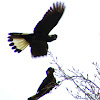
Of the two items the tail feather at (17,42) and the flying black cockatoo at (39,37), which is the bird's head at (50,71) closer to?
the flying black cockatoo at (39,37)

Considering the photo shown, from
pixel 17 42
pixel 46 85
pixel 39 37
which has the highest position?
pixel 17 42

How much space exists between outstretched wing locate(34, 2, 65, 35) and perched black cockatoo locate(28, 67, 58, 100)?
3.43ft

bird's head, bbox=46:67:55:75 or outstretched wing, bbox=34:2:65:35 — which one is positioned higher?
outstretched wing, bbox=34:2:65:35

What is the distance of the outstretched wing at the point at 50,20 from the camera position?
15.8ft

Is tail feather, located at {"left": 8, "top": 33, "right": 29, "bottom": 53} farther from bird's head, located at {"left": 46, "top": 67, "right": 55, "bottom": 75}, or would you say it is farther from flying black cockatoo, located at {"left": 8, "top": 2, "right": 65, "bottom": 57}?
bird's head, located at {"left": 46, "top": 67, "right": 55, "bottom": 75}

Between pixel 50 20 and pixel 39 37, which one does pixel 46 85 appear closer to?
pixel 39 37

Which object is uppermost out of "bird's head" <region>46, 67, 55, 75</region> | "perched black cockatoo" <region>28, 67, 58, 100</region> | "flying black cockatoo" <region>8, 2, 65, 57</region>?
"flying black cockatoo" <region>8, 2, 65, 57</region>

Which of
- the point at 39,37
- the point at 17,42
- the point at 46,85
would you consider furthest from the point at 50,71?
the point at 17,42

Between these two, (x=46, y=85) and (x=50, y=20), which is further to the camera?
(x=50, y=20)

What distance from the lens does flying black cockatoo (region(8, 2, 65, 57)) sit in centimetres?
477

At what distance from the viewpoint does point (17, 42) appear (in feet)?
16.3

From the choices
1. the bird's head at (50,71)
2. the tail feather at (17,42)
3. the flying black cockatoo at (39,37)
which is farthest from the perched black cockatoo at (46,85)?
the tail feather at (17,42)

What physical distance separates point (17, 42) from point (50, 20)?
0.89 metres

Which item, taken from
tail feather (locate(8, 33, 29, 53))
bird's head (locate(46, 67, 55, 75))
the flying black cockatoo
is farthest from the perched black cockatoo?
tail feather (locate(8, 33, 29, 53))
